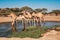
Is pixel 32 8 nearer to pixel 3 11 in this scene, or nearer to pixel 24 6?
pixel 24 6

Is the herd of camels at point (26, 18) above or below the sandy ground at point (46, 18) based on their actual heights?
above

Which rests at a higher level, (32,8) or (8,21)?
(32,8)

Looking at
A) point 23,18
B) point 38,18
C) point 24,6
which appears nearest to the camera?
point 23,18

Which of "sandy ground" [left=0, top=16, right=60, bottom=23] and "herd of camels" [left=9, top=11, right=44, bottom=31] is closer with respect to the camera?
"herd of camels" [left=9, top=11, right=44, bottom=31]

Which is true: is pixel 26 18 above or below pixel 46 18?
above

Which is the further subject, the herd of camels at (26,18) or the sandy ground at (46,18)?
the sandy ground at (46,18)

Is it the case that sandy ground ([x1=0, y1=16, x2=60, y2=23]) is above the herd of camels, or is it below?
below

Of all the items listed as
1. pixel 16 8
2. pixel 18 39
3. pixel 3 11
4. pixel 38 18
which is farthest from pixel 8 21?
pixel 18 39

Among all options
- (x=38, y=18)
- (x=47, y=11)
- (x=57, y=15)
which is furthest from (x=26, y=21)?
(x=57, y=15)

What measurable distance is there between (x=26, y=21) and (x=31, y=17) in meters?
0.38

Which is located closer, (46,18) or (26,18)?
(26,18)

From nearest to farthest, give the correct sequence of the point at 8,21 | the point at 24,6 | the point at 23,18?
1. the point at 23,18
2. the point at 24,6
3. the point at 8,21

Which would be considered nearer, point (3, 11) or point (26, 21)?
point (26, 21)

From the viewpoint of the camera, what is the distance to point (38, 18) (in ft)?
37.7
